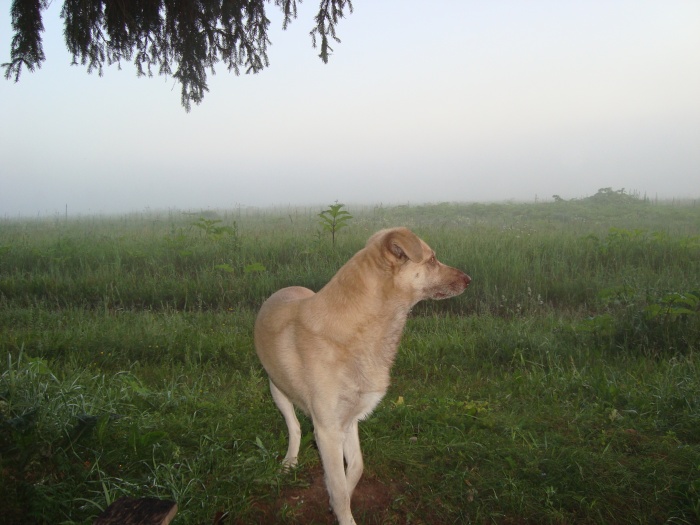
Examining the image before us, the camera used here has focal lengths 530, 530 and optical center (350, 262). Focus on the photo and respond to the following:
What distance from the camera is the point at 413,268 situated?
3543 mm

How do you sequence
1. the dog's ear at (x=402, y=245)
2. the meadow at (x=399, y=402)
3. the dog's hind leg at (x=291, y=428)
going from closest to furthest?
the meadow at (x=399, y=402) → the dog's ear at (x=402, y=245) → the dog's hind leg at (x=291, y=428)

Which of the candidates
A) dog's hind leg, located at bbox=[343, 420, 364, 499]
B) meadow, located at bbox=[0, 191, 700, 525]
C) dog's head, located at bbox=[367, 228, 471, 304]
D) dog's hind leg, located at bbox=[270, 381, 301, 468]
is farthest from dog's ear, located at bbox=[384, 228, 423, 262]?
meadow, located at bbox=[0, 191, 700, 525]

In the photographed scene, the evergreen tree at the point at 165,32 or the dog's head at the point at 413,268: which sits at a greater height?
the evergreen tree at the point at 165,32

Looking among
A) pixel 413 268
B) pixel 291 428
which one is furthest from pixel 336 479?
pixel 413 268

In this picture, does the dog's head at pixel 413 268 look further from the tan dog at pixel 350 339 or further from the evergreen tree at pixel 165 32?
the evergreen tree at pixel 165 32

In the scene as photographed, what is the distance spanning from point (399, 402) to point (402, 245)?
1826mm

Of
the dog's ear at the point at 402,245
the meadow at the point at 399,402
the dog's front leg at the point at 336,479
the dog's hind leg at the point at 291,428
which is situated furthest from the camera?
the dog's hind leg at the point at 291,428

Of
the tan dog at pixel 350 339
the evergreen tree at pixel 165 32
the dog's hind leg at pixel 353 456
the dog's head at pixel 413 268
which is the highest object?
the evergreen tree at pixel 165 32

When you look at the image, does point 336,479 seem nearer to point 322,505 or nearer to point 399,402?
point 322,505

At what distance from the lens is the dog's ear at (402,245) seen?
11.1 ft

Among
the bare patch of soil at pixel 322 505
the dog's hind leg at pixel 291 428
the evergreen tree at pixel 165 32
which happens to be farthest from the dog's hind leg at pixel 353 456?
the evergreen tree at pixel 165 32

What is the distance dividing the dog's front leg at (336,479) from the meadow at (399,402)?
0.25 meters

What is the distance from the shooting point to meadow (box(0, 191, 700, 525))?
3.23 m

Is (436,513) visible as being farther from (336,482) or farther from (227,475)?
(227,475)
